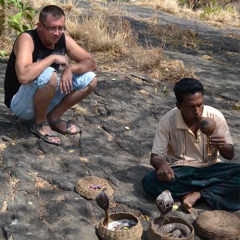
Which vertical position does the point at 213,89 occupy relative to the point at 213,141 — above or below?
below

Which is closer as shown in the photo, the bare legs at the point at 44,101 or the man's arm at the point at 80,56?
the bare legs at the point at 44,101

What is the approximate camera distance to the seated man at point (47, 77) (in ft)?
15.0

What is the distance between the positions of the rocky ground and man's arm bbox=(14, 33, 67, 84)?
0.68 m

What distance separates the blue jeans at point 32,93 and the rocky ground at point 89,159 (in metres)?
0.26

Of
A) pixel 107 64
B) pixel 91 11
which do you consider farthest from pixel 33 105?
pixel 91 11

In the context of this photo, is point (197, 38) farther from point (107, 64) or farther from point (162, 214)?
point (162, 214)

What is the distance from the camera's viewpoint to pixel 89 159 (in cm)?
469

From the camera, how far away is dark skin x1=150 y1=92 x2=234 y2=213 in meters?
3.92

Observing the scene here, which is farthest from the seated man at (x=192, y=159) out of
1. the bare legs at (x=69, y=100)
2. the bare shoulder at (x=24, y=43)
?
the bare shoulder at (x=24, y=43)

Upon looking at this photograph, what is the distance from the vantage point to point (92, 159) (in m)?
4.70

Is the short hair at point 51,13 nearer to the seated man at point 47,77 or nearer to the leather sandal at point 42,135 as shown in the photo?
the seated man at point 47,77

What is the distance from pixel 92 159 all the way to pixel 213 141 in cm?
124

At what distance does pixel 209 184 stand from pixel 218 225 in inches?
19.3

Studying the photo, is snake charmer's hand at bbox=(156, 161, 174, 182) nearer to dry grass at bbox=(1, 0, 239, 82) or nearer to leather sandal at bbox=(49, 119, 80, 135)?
leather sandal at bbox=(49, 119, 80, 135)
